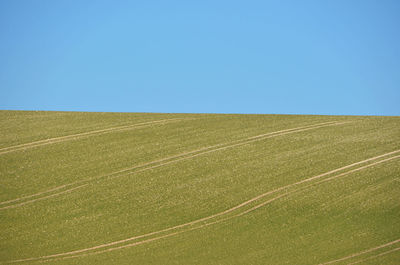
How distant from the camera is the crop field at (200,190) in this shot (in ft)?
43.8

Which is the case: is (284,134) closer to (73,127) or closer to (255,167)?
(255,167)

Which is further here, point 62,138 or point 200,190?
point 62,138

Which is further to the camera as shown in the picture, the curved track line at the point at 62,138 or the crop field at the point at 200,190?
the curved track line at the point at 62,138

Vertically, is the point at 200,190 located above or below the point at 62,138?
below

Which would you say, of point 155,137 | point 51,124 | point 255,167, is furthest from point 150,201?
point 51,124

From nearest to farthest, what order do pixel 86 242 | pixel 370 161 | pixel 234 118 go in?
pixel 86 242, pixel 370 161, pixel 234 118

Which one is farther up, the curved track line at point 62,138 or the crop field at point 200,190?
the curved track line at point 62,138

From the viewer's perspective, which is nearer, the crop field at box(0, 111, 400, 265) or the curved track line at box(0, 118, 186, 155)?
the crop field at box(0, 111, 400, 265)

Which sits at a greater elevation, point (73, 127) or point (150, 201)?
point (73, 127)

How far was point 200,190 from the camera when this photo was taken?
16938mm

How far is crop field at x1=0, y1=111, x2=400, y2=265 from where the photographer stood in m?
13.3

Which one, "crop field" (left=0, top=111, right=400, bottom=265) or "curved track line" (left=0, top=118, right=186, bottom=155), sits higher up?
"curved track line" (left=0, top=118, right=186, bottom=155)

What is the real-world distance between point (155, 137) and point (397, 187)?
10047mm

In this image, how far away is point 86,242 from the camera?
14.2m
